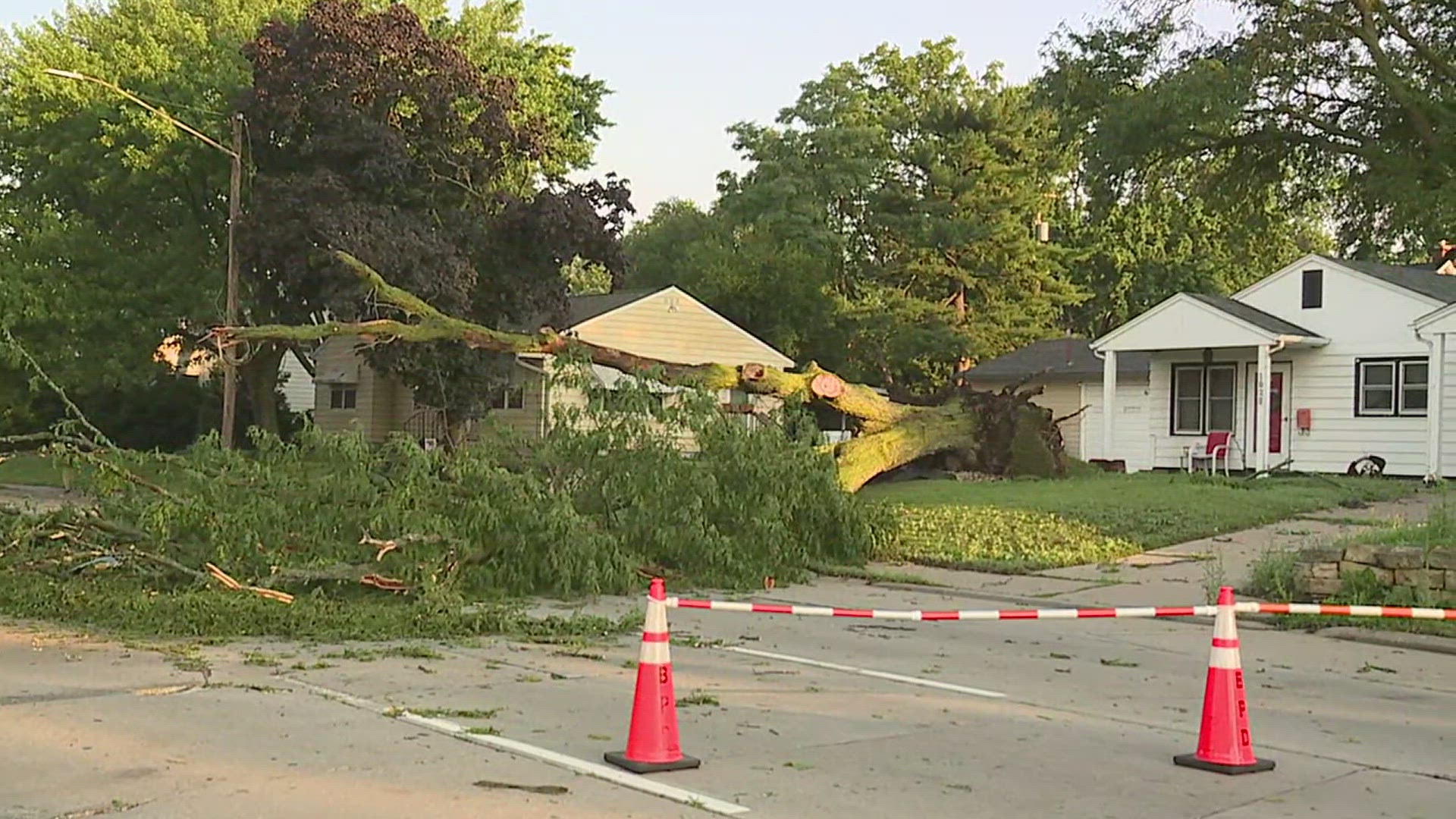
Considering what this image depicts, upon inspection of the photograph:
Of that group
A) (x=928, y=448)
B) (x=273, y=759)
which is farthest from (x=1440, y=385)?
(x=273, y=759)

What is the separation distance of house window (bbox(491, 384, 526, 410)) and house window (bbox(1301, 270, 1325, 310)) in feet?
57.4

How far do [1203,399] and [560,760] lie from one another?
26.6 m

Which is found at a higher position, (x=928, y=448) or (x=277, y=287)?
(x=277, y=287)

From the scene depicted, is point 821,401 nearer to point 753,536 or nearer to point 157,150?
point 753,536

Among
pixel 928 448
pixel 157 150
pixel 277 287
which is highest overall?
pixel 157 150

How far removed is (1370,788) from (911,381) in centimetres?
4633

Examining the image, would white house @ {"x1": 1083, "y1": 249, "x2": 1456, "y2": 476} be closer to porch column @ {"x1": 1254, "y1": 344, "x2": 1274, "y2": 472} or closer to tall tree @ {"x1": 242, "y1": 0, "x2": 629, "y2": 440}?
porch column @ {"x1": 1254, "y1": 344, "x2": 1274, "y2": 472}

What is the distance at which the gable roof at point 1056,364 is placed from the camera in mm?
35031

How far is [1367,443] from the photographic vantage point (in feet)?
93.5

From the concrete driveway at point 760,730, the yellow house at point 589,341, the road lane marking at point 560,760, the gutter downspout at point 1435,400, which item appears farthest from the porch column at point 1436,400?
the road lane marking at point 560,760

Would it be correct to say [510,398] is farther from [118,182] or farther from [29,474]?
[29,474]

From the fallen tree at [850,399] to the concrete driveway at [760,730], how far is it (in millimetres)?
7302

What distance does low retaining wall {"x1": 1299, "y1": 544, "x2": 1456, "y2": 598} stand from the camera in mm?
12781

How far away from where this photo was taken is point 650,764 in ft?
22.7
